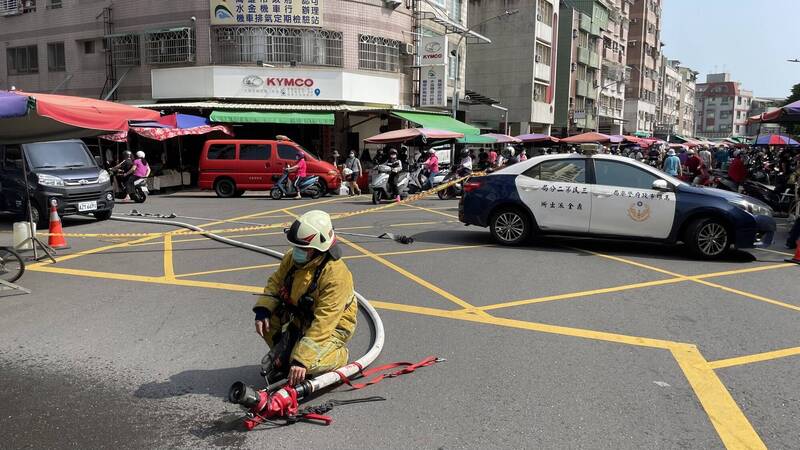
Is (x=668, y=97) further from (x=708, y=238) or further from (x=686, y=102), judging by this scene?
(x=708, y=238)

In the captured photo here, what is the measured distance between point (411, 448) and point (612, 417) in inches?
52.0

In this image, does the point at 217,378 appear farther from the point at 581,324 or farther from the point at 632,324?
the point at 632,324

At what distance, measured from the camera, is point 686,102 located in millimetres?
110625

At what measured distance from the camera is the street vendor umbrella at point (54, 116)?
6.82m

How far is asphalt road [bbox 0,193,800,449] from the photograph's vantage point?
3477 mm

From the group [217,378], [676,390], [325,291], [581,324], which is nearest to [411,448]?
[325,291]

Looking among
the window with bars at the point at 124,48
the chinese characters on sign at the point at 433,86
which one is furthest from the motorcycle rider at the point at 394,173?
the window with bars at the point at 124,48

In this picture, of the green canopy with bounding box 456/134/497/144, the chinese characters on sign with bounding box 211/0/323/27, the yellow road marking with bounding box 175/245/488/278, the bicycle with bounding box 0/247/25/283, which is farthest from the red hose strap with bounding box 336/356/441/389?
the chinese characters on sign with bounding box 211/0/323/27

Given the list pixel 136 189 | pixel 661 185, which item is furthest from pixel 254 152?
pixel 661 185

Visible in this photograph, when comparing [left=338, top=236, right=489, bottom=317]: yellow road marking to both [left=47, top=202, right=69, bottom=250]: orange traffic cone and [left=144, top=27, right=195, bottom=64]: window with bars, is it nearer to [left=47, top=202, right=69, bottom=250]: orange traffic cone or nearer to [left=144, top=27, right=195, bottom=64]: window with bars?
[left=47, top=202, right=69, bottom=250]: orange traffic cone

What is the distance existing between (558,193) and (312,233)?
21.0ft

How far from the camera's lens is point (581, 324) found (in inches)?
217

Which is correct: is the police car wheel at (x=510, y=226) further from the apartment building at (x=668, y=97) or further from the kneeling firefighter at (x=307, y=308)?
the apartment building at (x=668, y=97)

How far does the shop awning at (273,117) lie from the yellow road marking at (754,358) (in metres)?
20.0
